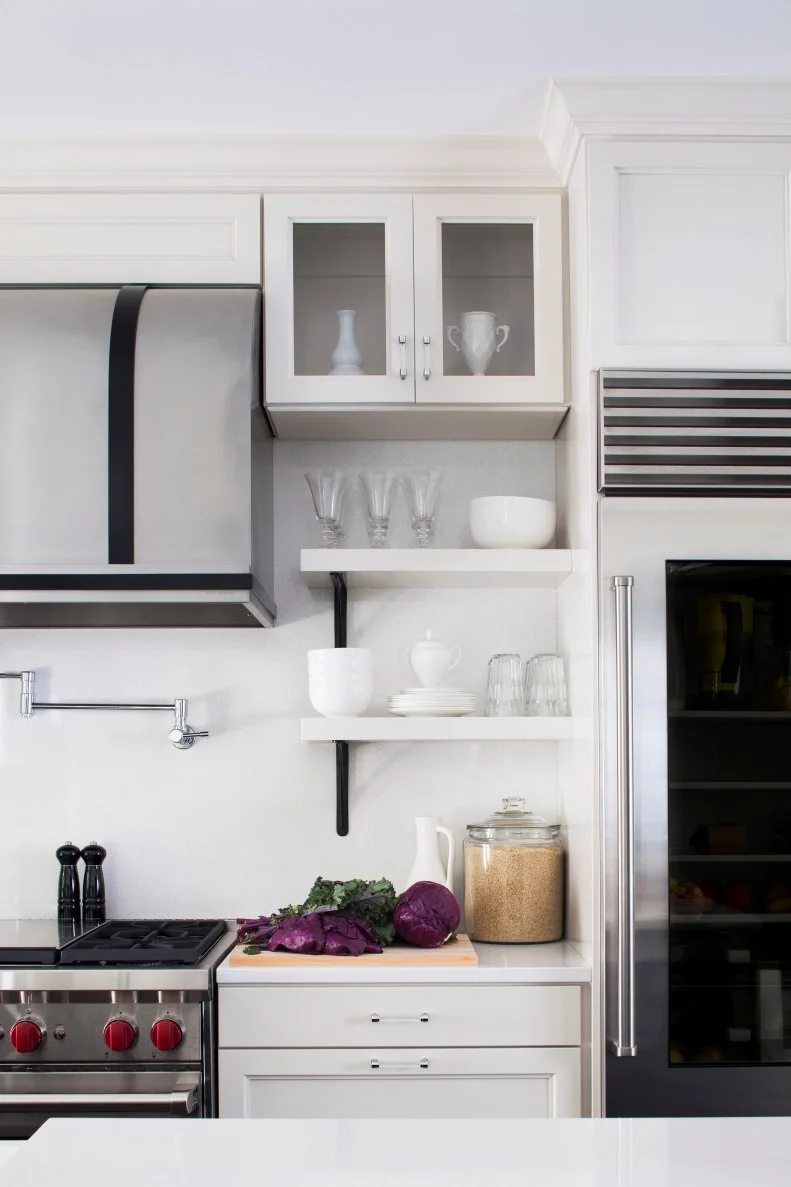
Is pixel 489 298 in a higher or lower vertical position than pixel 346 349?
higher

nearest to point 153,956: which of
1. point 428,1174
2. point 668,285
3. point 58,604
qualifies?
point 58,604

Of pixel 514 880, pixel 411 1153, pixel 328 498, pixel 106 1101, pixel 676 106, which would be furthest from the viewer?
pixel 328 498

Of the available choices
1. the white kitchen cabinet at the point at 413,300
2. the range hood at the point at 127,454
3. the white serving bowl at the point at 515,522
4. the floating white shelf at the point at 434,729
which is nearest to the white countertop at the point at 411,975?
the floating white shelf at the point at 434,729

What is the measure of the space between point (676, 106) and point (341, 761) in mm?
1608

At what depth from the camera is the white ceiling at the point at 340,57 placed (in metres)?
1.94

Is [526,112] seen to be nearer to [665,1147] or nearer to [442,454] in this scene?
[442,454]

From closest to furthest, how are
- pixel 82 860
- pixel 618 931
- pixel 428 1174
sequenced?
1. pixel 428 1174
2. pixel 618 931
3. pixel 82 860

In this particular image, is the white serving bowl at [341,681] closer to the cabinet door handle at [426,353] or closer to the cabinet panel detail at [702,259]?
the cabinet door handle at [426,353]

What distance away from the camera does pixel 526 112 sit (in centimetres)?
230

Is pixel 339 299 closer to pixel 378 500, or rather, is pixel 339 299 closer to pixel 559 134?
pixel 378 500

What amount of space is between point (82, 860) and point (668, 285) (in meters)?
1.86

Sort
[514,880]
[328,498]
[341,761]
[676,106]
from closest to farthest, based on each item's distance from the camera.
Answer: [676,106], [514,880], [328,498], [341,761]

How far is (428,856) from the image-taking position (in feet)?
8.23

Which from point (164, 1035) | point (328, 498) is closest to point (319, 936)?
point (164, 1035)
